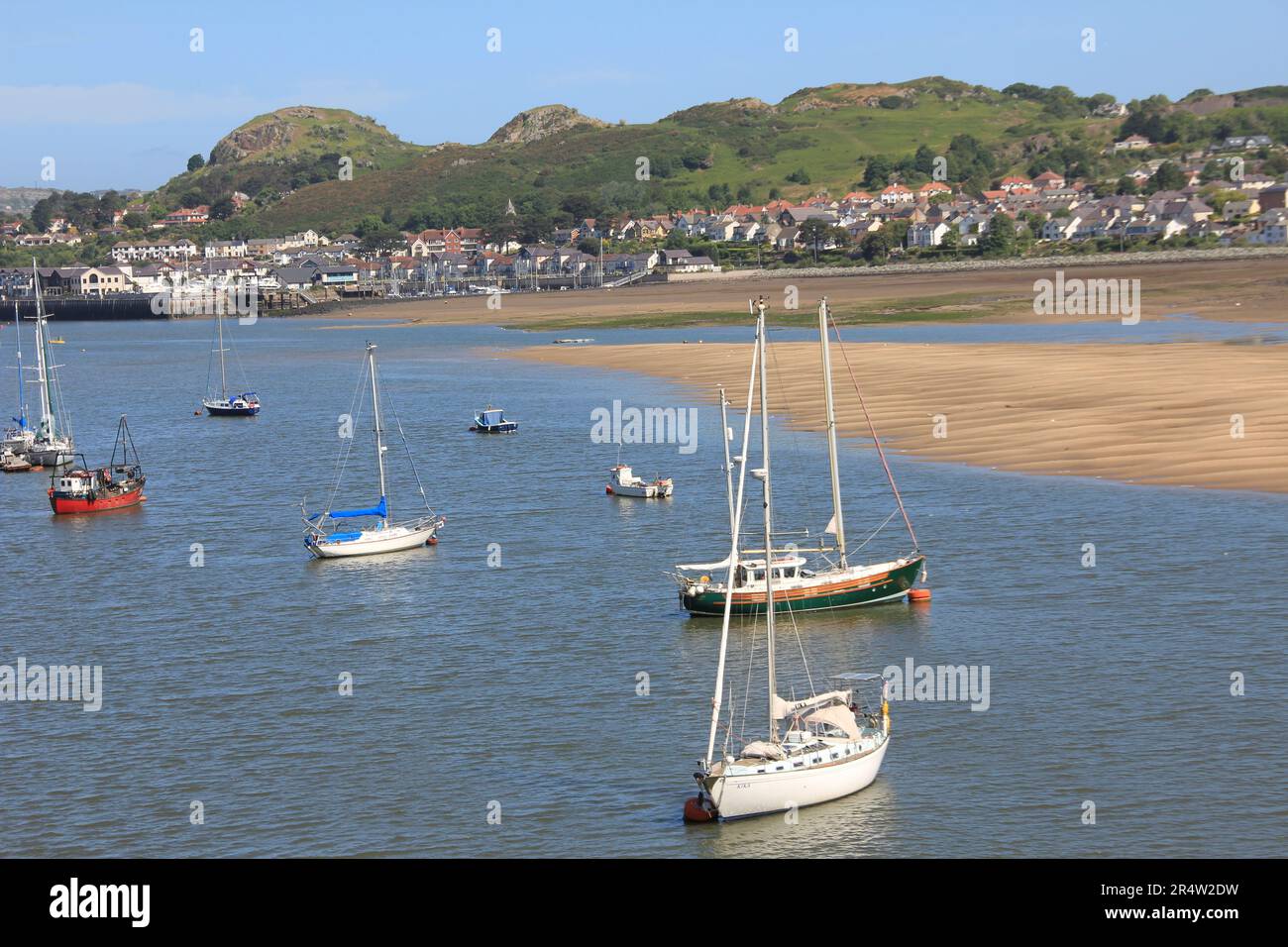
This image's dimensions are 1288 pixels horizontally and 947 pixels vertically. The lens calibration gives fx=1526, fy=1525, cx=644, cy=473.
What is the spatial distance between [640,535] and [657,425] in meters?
26.5

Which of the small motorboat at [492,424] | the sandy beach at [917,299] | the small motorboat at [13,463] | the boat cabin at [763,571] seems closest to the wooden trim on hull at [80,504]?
the small motorboat at [13,463]

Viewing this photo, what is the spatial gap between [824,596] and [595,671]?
6.64m

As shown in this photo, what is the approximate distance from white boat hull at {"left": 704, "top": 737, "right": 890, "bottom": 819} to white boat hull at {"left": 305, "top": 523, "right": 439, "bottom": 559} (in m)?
24.4

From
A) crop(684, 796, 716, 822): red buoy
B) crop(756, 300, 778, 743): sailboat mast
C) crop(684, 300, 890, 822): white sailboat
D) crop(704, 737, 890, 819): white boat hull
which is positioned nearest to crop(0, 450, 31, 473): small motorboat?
crop(756, 300, 778, 743): sailboat mast

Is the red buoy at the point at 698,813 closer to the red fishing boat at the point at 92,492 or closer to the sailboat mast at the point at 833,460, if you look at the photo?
the sailboat mast at the point at 833,460

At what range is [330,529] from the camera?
48000 mm

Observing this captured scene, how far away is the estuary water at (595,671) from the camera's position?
22516mm

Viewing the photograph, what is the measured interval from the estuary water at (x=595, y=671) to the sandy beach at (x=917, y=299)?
203 feet

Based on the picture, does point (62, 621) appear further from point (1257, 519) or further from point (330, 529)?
point (1257, 519)

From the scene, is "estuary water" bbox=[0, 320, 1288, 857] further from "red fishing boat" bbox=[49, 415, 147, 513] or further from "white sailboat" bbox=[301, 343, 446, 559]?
"red fishing boat" bbox=[49, 415, 147, 513]

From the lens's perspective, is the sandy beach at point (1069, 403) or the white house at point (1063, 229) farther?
the white house at point (1063, 229)

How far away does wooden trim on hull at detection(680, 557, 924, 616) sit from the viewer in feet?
113

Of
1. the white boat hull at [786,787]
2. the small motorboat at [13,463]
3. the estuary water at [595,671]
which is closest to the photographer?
the white boat hull at [786,787]

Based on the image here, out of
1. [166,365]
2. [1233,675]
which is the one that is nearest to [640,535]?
[1233,675]
